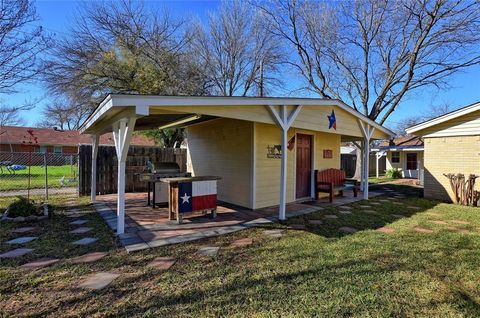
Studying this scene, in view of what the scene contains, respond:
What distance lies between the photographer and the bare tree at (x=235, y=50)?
15422 mm

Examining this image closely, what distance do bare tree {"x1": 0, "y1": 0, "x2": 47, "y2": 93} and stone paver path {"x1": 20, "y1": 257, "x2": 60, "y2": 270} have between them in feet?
24.0

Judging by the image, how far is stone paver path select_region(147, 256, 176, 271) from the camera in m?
3.37

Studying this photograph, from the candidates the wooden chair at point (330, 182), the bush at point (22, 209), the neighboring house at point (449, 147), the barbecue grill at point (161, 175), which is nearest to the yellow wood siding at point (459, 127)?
the neighboring house at point (449, 147)

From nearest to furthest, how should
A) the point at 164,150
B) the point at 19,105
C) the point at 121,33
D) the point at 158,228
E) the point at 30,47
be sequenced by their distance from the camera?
the point at 158,228 → the point at 30,47 → the point at 19,105 → the point at 164,150 → the point at 121,33

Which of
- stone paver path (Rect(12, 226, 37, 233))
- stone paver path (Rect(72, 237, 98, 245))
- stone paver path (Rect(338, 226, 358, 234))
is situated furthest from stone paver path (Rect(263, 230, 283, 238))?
stone paver path (Rect(12, 226, 37, 233))

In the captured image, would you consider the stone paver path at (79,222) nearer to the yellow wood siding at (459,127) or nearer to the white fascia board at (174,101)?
the white fascia board at (174,101)

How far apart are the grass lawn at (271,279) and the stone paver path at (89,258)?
101 millimetres

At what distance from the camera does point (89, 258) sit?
3.63 meters

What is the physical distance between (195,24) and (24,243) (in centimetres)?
A: 1394

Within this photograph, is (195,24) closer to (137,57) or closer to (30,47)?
(137,57)

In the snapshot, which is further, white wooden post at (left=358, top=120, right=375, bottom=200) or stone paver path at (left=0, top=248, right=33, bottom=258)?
white wooden post at (left=358, top=120, right=375, bottom=200)

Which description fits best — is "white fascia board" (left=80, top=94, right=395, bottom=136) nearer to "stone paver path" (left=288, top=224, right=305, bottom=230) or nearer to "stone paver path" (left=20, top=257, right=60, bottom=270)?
"stone paver path" (left=20, top=257, right=60, bottom=270)

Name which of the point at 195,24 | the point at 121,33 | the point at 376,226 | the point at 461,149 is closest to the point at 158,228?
the point at 376,226

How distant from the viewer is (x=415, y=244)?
4270 mm
